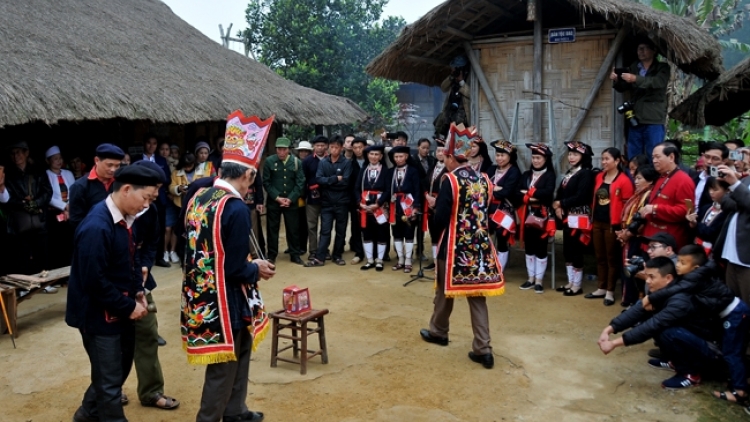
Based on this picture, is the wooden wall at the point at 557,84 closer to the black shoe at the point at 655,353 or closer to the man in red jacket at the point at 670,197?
the man in red jacket at the point at 670,197

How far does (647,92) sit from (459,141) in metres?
3.88

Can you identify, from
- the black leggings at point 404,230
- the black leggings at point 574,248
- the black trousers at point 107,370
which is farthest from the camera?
the black leggings at point 404,230

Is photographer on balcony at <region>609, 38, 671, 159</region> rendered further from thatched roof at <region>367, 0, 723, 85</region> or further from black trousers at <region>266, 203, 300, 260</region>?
black trousers at <region>266, 203, 300, 260</region>

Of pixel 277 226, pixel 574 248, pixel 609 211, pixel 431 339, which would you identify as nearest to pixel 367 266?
pixel 277 226

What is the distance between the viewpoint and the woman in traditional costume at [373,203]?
8.89m

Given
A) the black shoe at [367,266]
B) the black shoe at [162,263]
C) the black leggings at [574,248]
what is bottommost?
the black shoe at [367,266]

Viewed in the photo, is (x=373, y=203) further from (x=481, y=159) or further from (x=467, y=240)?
(x=467, y=240)

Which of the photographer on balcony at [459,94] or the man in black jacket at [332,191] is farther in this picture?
the photographer on balcony at [459,94]

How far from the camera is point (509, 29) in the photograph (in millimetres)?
9625

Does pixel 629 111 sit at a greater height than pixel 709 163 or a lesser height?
greater

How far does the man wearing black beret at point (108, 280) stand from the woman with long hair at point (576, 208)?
17.0ft

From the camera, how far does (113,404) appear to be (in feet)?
12.2

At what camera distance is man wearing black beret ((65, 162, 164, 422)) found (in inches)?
139

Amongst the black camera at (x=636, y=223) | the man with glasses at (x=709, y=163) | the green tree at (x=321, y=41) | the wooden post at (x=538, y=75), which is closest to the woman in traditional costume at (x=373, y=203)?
the wooden post at (x=538, y=75)
